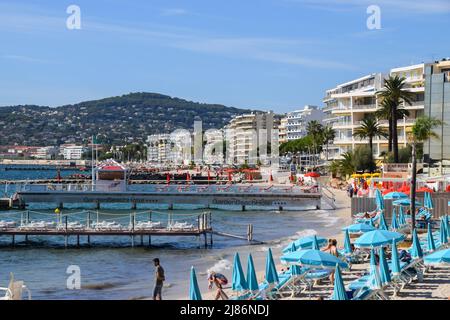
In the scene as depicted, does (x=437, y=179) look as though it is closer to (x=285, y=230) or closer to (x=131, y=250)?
(x=285, y=230)

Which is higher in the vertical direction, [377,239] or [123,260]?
[377,239]

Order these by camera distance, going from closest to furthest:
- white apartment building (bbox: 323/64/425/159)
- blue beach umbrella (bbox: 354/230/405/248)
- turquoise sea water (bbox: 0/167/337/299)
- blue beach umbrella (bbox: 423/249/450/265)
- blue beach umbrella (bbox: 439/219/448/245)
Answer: blue beach umbrella (bbox: 423/249/450/265) < blue beach umbrella (bbox: 354/230/405/248) < turquoise sea water (bbox: 0/167/337/299) < blue beach umbrella (bbox: 439/219/448/245) < white apartment building (bbox: 323/64/425/159)

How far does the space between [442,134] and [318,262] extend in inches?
1999

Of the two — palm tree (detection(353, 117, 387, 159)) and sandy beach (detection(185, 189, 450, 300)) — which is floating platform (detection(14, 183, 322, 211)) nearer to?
palm tree (detection(353, 117, 387, 159))

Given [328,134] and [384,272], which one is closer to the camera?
[384,272]

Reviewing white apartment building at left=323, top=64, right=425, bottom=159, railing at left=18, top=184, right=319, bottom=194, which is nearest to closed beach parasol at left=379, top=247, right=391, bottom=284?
railing at left=18, top=184, right=319, bottom=194

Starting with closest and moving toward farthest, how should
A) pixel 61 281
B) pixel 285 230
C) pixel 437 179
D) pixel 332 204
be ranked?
1. pixel 61 281
2. pixel 285 230
3. pixel 437 179
4. pixel 332 204

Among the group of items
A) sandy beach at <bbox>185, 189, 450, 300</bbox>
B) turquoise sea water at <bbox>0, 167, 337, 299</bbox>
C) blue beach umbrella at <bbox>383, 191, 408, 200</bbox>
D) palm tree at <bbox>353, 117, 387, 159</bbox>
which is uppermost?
palm tree at <bbox>353, 117, 387, 159</bbox>

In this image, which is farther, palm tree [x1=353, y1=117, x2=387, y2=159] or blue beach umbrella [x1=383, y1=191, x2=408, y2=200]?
palm tree [x1=353, y1=117, x2=387, y2=159]

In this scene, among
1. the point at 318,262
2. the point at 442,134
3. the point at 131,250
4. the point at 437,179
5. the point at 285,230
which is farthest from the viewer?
the point at 442,134

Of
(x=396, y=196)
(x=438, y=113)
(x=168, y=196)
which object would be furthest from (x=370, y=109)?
(x=396, y=196)

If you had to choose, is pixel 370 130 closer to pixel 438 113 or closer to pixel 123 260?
pixel 438 113
